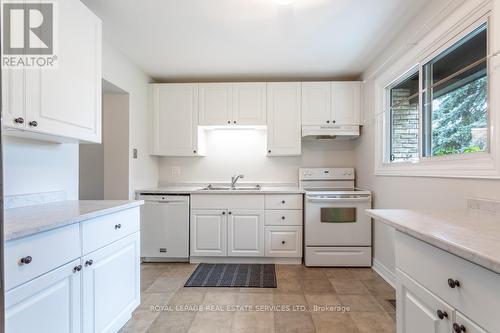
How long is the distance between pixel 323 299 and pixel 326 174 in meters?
1.68

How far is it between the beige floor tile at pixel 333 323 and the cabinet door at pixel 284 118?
1884 mm

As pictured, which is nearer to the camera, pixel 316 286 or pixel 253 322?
pixel 253 322

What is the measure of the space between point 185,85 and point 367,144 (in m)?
2.39

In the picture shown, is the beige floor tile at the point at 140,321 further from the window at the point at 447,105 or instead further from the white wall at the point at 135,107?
the window at the point at 447,105

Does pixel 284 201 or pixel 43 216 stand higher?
pixel 43 216

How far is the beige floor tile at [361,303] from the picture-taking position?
6.86ft

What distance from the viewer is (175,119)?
11.1 feet

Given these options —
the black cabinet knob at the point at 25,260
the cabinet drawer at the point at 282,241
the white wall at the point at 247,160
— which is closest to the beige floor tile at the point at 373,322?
the cabinet drawer at the point at 282,241

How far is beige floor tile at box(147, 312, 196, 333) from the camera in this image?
6.01ft

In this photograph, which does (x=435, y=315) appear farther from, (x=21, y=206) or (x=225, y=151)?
(x=225, y=151)

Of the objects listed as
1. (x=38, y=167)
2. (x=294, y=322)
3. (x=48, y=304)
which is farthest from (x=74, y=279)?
(x=294, y=322)

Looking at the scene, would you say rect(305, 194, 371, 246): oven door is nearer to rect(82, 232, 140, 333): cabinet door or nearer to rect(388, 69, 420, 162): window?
rect(388, 69, 420, 162): window

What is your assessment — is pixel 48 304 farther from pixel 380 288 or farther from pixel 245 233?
pixel 380 288

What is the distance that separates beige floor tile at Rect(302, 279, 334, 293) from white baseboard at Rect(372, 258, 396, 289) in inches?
23.0
